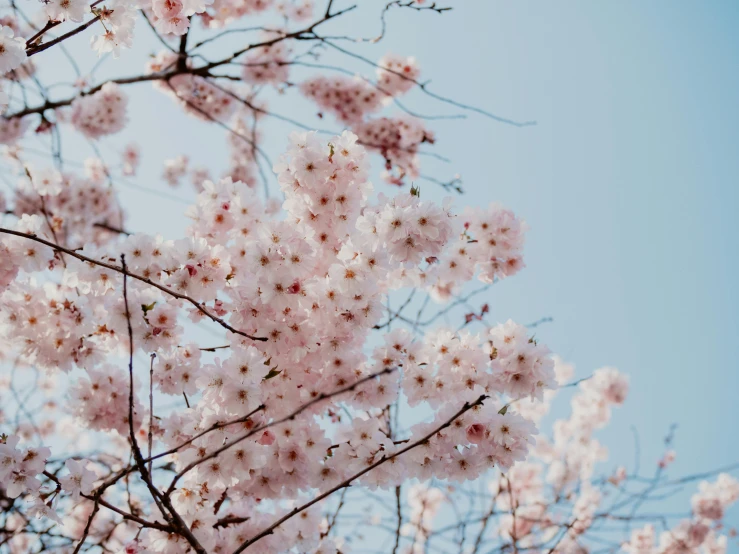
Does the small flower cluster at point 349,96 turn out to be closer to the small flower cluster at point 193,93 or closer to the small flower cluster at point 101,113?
the small flower cluster at point 193,93

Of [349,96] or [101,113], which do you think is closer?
[101,113]

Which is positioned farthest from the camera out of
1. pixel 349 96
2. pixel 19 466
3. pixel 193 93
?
pixel 349 96

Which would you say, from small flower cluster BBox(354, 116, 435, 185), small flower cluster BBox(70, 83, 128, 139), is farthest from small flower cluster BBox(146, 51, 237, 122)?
small flower cluster BBox(354, 116, 435, 185)

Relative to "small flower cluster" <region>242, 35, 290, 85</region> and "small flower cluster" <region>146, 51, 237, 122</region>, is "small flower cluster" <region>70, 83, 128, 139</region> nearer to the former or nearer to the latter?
"small flower cluster" <region>146, 51, 237, 122</region>

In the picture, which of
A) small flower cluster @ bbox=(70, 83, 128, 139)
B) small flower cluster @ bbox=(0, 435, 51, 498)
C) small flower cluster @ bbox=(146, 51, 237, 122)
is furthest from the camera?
small flower cluster @ bbox=(146, 51, 237, 122)

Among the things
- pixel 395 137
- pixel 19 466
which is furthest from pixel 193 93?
pixel 19 466

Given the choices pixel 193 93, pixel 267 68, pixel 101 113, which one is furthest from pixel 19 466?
pixel 267 68

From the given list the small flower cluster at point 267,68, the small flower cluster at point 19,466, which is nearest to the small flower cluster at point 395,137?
the small flower cluster at point 267,68

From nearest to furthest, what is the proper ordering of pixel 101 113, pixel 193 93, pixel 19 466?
pixel 19 466 < pixel 101 113 < pixel 193 93

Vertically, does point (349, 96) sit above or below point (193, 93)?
above

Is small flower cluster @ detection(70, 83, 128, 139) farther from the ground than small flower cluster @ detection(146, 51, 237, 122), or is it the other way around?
small flower cluster @ detection(146, 51, 237, 122)

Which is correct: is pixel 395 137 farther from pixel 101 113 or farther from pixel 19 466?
pixel 19 466

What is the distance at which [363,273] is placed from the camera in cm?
282

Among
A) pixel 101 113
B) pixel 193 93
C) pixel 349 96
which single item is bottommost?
pixel 101 113
